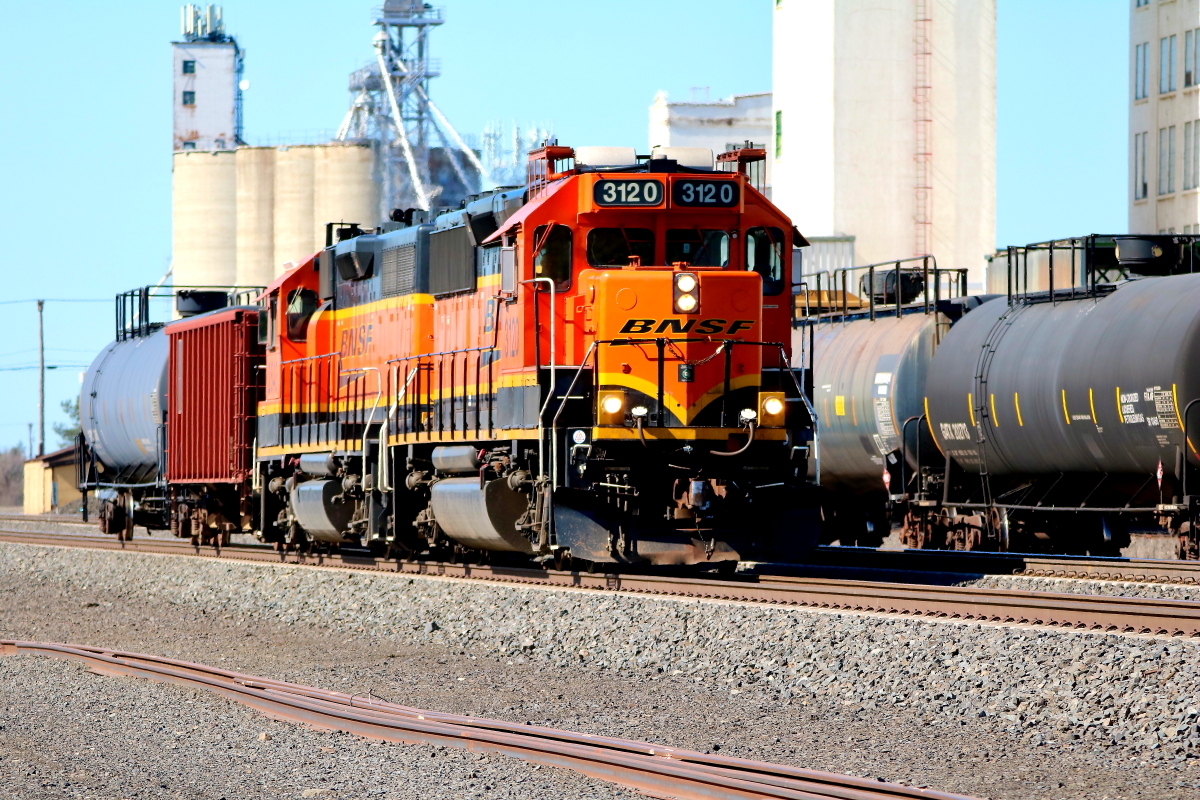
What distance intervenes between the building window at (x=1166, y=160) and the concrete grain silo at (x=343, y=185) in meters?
42.8

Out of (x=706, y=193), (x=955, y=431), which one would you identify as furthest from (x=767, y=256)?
(x=955, y=431)

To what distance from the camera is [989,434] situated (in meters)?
19.0

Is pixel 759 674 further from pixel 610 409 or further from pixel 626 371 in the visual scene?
pixel 626 371

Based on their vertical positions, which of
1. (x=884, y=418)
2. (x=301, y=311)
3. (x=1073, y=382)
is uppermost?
(x=301, y=311)

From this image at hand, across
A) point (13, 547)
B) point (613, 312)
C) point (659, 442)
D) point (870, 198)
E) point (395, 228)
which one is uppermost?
point (870, 198)

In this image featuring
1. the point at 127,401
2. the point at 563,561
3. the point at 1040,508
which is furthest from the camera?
the point at 127,401

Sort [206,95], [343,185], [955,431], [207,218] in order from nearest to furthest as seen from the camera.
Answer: [955,431], [343,185], [207,218], [206,95]

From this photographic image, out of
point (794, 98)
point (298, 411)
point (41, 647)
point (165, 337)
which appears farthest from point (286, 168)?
point (41, 647)

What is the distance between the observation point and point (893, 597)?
1314cm

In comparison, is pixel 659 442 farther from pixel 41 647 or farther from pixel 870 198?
pixel 870 198

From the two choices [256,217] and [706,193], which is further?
[256,217]

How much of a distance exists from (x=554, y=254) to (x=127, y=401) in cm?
1513

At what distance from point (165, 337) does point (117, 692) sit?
16.3 m

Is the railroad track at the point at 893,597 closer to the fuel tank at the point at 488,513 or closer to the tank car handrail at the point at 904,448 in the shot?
the fuel tank at the point at 488,513
